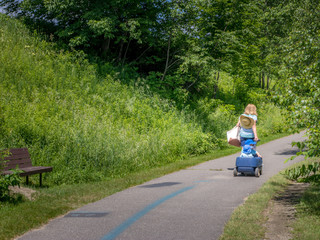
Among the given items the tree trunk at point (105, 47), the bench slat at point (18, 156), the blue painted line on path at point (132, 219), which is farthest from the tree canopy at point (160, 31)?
the blue painted line on path at point (132, 219)

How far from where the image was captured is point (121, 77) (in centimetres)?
2066

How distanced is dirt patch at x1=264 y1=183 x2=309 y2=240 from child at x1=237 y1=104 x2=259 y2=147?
6.99ft

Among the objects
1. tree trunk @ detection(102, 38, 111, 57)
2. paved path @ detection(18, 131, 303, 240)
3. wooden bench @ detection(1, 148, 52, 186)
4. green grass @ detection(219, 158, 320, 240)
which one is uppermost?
tree trunk @ detection(102, 38, 111, 57)

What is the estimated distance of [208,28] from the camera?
73.7 ft

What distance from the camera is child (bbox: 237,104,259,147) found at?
10188 mm

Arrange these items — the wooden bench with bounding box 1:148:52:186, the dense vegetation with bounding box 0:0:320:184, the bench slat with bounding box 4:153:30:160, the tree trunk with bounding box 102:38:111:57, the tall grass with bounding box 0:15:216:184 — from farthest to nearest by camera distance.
Result: the tree trunk with bounding box 102:38:111:57 → the dense vegetation with bounding box 0:0:320:184 → the tall grass with bounding box 0:15:216:184 → the bench slat with bounding box 4:153:30:160 → the wooden bench with bounding box 1:148:52:186

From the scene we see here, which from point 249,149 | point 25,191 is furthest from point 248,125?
point 25,191

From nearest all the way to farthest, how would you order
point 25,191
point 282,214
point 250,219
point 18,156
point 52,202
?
point 250,219
point 282,214
point 52,202
point 25,191
point 18,156

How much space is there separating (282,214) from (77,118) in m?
9.09

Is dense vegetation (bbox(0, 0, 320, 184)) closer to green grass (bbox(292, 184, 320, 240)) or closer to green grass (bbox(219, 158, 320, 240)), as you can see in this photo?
green grass (bbox(219, 158, 320, 240))

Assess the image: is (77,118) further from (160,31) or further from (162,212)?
(160,31)

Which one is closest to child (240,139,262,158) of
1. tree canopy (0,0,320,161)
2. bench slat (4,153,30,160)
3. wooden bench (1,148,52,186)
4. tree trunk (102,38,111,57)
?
wooden bench (1,148,52,186)

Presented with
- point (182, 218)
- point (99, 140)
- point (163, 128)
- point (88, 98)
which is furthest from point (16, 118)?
point (182, 218)

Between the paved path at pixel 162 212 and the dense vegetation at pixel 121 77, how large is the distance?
251 cm
